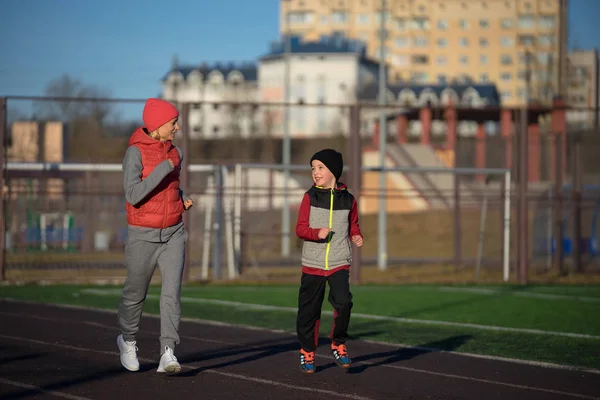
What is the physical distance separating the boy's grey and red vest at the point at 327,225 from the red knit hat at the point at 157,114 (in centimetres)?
125

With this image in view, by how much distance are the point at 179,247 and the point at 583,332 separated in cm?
588

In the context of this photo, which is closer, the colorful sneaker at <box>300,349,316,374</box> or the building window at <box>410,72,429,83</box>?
the colorful sneaker at <box>300,349,316,374</box>

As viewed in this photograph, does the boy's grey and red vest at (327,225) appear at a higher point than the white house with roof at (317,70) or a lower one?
lower

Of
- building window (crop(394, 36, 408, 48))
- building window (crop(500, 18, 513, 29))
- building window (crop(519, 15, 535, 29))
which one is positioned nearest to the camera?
building window (crop(519, 15, 535, 29))

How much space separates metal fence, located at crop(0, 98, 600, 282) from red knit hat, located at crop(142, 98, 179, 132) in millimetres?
10654

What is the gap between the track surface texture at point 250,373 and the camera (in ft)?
24.0

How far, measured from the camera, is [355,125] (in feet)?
64.7

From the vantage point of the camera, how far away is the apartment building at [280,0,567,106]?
119 meters

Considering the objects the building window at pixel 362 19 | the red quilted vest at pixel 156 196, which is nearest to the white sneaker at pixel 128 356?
the red quilted vest at pixel 156 196

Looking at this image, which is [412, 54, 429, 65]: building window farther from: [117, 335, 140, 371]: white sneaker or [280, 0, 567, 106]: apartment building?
[117, 335, 140, 371]: white sneaker

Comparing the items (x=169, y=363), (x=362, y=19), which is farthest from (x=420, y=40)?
(x=169, y=363)

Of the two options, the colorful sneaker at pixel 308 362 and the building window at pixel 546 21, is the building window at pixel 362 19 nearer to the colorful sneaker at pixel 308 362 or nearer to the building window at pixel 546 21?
the building window at pixel 546 21

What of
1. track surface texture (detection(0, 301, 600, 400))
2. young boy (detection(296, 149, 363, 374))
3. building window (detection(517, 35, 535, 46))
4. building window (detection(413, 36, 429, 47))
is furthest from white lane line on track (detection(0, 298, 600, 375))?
building window (detection(413, 36, 429, 47))

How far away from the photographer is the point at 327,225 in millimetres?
8234
